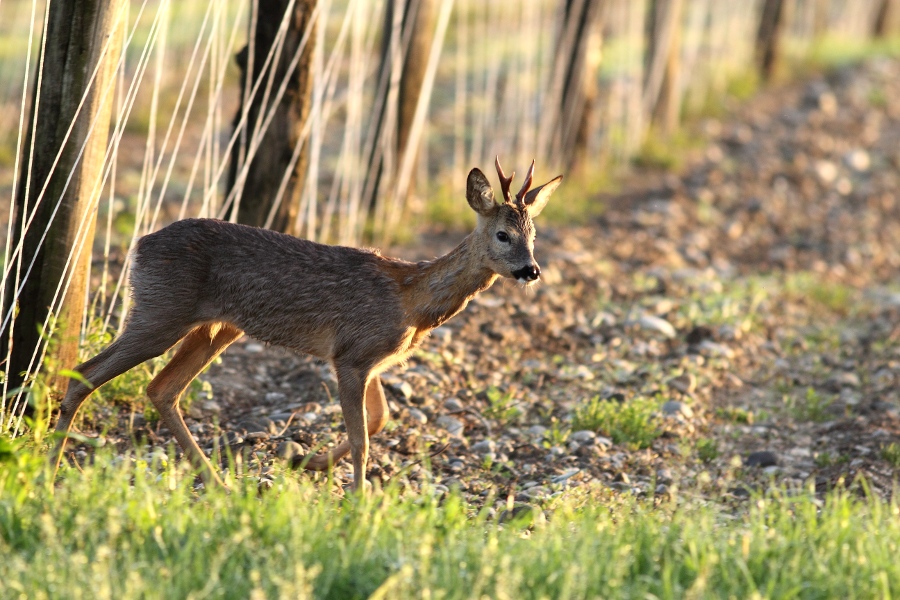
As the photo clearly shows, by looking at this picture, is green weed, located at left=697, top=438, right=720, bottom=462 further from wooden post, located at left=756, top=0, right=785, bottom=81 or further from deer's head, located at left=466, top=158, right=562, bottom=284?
wooden post, located at left=756, top=0, right=785, bottom=81

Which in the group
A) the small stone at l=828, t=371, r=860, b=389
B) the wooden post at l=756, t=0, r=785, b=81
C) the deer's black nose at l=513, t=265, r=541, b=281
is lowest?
the deer's black nose at l=513, t=265, r=541, b=281

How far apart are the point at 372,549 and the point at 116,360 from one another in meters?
1.92

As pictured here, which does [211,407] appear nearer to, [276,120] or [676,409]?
[276,120]

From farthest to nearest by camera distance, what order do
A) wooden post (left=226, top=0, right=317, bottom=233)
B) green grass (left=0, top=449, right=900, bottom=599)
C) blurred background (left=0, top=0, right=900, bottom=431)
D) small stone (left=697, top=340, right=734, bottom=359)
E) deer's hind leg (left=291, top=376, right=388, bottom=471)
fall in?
small stone (left=697, top=340, right=734, bottom=359), wooden post (left=226, top=0, right=317, bottom=233), deer's hind leg (left=291, top=376, right=388, bottom=471), blurred background (left=0, top=0, right=900, bottom=431), green grass (left=0, top=449, right=900, bottom=599)

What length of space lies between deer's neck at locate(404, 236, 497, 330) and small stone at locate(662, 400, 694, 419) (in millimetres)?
2087

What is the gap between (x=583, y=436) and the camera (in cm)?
677

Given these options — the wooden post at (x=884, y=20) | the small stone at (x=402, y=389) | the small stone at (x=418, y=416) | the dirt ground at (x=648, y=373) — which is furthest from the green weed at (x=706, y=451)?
the wooden post at (x=884, y=20)

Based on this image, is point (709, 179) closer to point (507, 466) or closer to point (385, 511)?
point (507, 466)

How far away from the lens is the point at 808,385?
8.42 meters

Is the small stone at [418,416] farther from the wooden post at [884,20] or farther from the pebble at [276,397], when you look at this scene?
the wooden post at [884,20]

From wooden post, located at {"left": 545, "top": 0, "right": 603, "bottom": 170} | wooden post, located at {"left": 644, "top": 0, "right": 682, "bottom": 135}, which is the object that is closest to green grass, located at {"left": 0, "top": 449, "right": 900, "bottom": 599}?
wooden post, located at {"left": 545, "top": 0, "right": 603, "bottom": 170}

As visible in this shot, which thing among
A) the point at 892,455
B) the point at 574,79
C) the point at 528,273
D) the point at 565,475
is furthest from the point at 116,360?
the point at 574,79

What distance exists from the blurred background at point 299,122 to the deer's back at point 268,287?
54cm

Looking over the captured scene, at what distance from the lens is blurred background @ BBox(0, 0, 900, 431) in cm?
573
